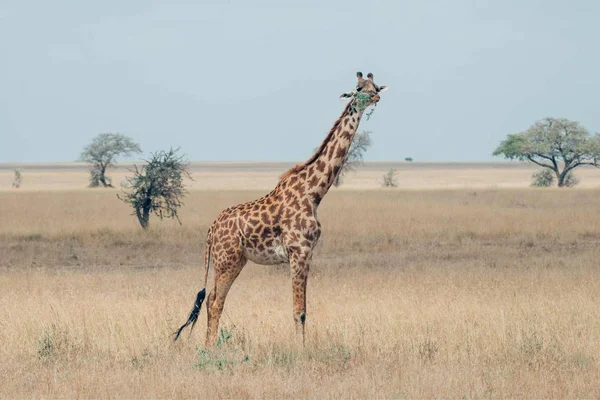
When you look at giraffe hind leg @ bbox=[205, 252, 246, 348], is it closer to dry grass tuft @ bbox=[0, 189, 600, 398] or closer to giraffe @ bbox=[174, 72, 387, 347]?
giraffe @ bbox=[174, 72, 387, 347]

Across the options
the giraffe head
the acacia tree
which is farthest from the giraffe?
the acacia tree

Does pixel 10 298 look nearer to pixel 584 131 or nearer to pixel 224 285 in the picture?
pixel 224 285

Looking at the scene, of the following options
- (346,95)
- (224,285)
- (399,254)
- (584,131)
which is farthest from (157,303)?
(584,131)

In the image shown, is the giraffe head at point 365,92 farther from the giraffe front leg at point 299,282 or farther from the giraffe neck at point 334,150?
the giraffe front leg at point 299,282

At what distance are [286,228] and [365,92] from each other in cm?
183

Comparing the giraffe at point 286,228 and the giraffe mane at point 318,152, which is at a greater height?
the giraffe mane at point 318,152

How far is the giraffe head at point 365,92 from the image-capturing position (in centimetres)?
1082

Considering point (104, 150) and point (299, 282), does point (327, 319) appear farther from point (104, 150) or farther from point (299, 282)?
point (104, 150)

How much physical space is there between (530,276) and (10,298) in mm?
9124

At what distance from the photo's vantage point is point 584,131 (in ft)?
270

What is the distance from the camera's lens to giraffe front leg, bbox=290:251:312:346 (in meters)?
10.3

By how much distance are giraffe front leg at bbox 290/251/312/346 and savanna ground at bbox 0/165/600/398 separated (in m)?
0.17

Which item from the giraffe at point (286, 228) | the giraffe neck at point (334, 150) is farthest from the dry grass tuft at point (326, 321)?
the giraffe neck at point (334, 150)

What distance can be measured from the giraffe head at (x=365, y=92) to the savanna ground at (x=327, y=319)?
8.90 ft
